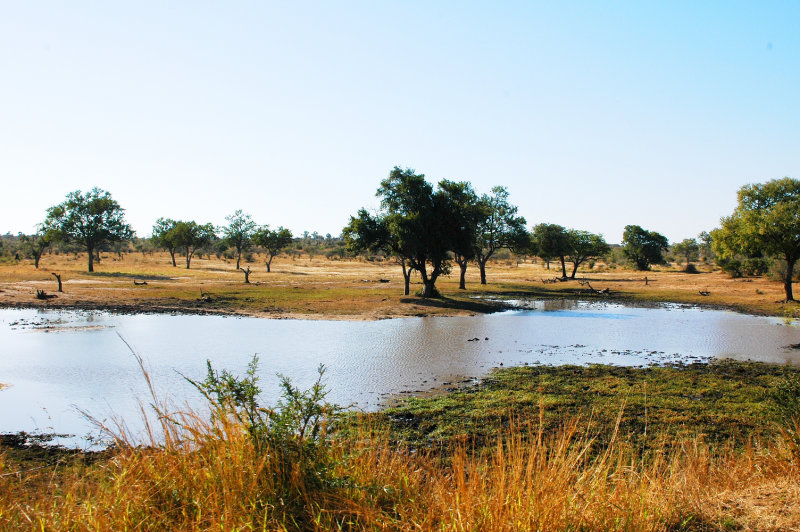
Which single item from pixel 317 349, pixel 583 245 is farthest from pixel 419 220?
pixel 583 245

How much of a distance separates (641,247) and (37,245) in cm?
8395

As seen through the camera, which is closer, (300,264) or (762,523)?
(762,523)

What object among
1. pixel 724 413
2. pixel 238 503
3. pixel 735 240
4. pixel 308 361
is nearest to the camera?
pixel 238 503

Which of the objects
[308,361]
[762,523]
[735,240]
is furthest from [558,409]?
[735,240]

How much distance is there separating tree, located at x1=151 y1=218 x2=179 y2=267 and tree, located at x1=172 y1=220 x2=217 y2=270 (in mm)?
585

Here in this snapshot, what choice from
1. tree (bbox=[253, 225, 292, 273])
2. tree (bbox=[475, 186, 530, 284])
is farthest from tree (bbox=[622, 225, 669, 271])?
tree (bbox=[253, 225, 292, 273])

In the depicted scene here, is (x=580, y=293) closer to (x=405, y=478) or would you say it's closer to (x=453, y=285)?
(x=453, y=285)

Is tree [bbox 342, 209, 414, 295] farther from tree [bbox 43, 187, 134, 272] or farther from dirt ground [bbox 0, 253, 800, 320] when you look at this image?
tree [bbox 43, 187, 134, 272]

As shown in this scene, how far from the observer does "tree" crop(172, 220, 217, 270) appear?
83.8 m

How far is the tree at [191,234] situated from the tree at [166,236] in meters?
0.59

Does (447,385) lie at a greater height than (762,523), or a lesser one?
lesser

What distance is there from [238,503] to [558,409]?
9.46 metres

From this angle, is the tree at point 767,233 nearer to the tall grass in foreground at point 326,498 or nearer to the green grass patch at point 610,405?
the green grass patch at point 610,405

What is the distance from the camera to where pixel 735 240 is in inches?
1592
